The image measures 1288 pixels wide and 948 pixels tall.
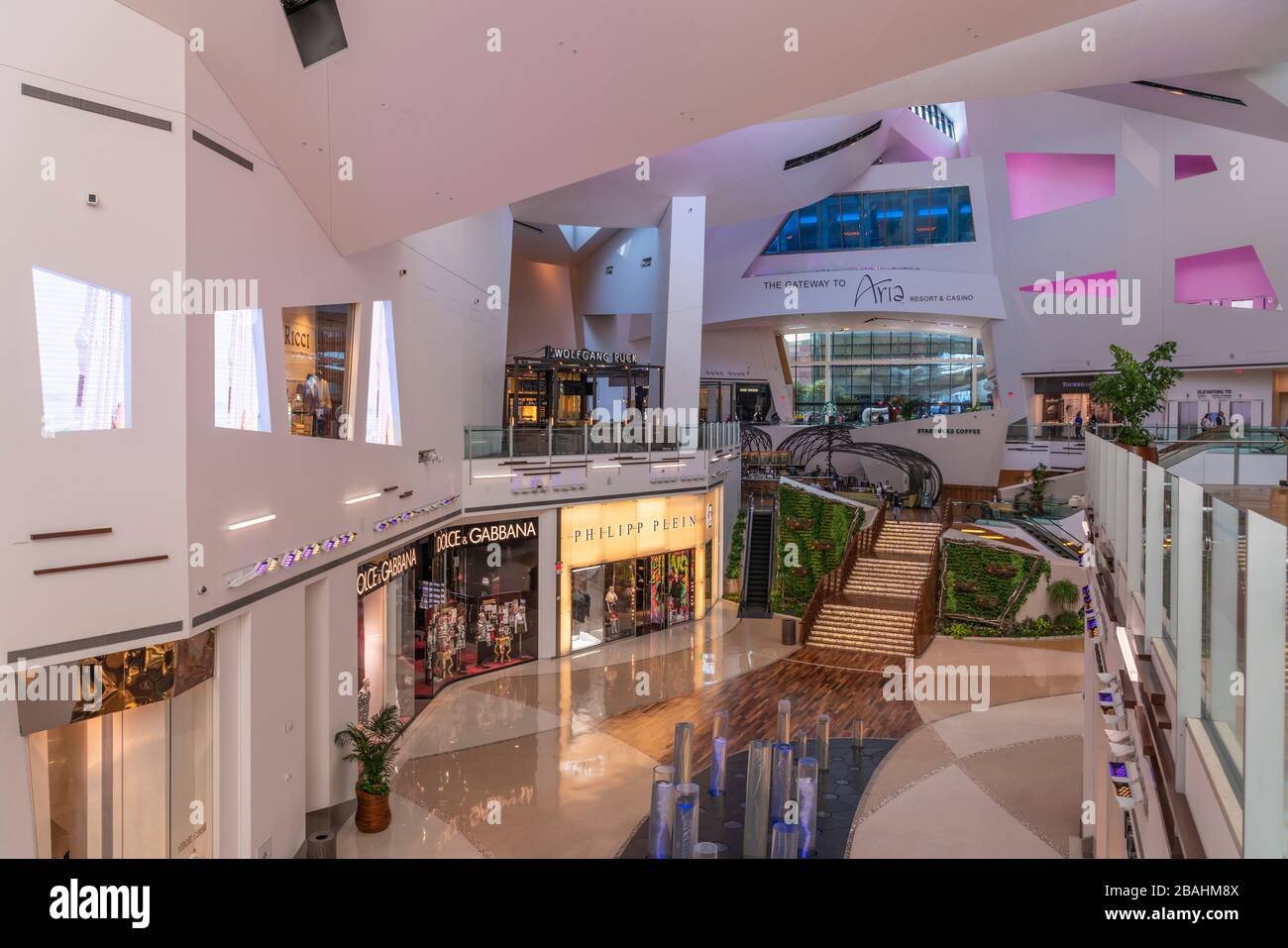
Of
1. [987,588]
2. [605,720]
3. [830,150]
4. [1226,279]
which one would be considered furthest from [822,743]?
[1226,279]

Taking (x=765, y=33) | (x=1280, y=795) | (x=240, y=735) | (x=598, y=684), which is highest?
(x=765, y=33)

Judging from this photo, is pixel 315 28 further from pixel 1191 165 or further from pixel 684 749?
pixel 1191 165

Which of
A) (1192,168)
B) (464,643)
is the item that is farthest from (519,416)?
(1192,168)

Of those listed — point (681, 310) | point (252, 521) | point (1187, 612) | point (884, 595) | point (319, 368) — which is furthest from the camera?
point (681, 310)

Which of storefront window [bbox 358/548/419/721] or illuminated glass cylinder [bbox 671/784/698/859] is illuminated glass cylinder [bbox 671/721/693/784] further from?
storefront window [bbox 358/548/419/721]

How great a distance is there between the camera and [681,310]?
20.0m

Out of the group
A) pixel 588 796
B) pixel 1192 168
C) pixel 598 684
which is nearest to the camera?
pixel 588 796

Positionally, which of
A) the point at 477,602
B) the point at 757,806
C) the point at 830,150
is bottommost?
the point at 757,806

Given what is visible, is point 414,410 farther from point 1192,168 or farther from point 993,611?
point 1192,168

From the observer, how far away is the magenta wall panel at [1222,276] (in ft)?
86.6

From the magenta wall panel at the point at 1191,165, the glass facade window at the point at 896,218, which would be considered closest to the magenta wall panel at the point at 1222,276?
the magenta wall panel at the point at 1191,165

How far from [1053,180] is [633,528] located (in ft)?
75.6
